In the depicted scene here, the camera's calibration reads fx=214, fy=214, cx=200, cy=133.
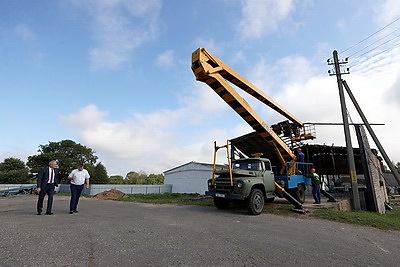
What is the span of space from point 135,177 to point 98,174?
26292 millimetres

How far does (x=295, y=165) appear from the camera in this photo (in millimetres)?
11008

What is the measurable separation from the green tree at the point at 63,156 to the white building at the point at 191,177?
1989cm

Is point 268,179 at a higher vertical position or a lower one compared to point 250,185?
higher

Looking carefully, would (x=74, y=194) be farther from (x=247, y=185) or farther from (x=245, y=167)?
(x=245, y=167)

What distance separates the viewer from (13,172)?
119 ft

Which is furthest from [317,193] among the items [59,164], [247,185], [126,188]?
[59,164]

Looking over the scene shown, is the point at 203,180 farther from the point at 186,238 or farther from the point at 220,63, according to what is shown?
the point at 186,238

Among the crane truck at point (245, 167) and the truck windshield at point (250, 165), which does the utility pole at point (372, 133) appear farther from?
the truck windshield at point (250, 165)

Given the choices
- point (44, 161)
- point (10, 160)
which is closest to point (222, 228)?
point (44, 161)

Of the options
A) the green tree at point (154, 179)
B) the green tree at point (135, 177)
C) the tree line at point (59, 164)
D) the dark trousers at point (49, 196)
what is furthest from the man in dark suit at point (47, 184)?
the green tree at point (135, 177)

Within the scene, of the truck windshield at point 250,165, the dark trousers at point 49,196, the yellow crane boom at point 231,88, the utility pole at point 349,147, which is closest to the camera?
the dark trousers at point 49,196

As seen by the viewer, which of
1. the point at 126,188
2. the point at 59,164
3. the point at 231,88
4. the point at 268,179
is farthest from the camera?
the point at 59,164

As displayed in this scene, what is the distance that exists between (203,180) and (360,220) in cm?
2216

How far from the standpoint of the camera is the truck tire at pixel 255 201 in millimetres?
7988
